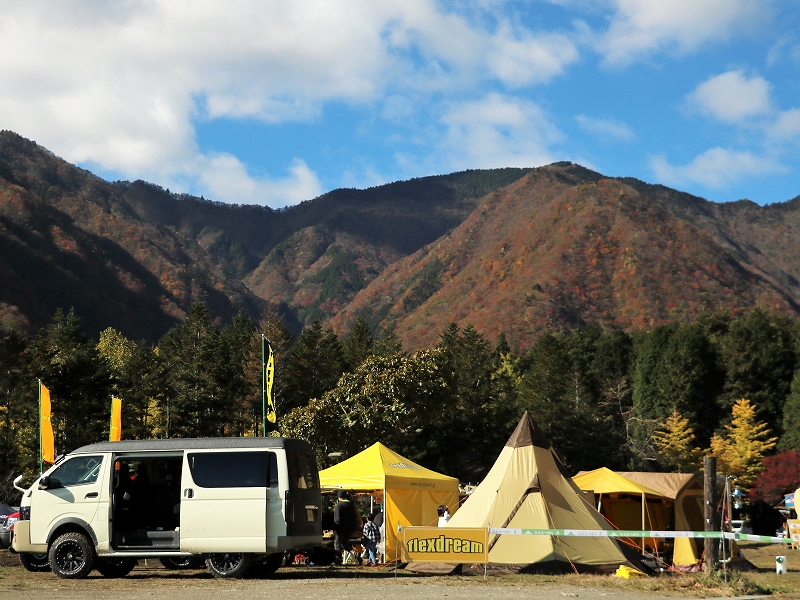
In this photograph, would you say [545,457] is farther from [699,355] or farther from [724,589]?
[699,355]

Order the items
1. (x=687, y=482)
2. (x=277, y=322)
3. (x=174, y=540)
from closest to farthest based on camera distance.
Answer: (x=174, y=540) < (x=687, y=482) < (x=277, y=322)

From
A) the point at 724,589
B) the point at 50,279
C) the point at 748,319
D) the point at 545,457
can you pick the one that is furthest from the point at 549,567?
the point at 50,279

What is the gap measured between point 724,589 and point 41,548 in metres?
10.8

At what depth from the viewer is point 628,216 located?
17838cm

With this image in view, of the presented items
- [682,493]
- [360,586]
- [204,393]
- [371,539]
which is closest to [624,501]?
[682,493]

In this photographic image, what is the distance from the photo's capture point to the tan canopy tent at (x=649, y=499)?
2473cm

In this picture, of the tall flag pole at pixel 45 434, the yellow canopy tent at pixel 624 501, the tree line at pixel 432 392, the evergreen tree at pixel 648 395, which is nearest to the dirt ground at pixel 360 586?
the yellow canopy tent at pixel 624 501

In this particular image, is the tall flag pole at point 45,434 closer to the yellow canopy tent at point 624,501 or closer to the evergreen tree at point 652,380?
the yellow canopy tent at point 624,501

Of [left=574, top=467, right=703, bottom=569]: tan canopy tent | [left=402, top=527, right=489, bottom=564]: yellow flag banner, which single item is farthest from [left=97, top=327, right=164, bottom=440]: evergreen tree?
[left=402, top=527, right=489, bottom=564]: yellow flag banner

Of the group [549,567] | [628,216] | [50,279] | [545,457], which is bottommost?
[549,567]

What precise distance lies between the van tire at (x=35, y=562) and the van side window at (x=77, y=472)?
1.84 m

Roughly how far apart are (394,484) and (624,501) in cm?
865

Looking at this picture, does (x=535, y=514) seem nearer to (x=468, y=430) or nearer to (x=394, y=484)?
(x=394, y=484)

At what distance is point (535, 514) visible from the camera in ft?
59.4
